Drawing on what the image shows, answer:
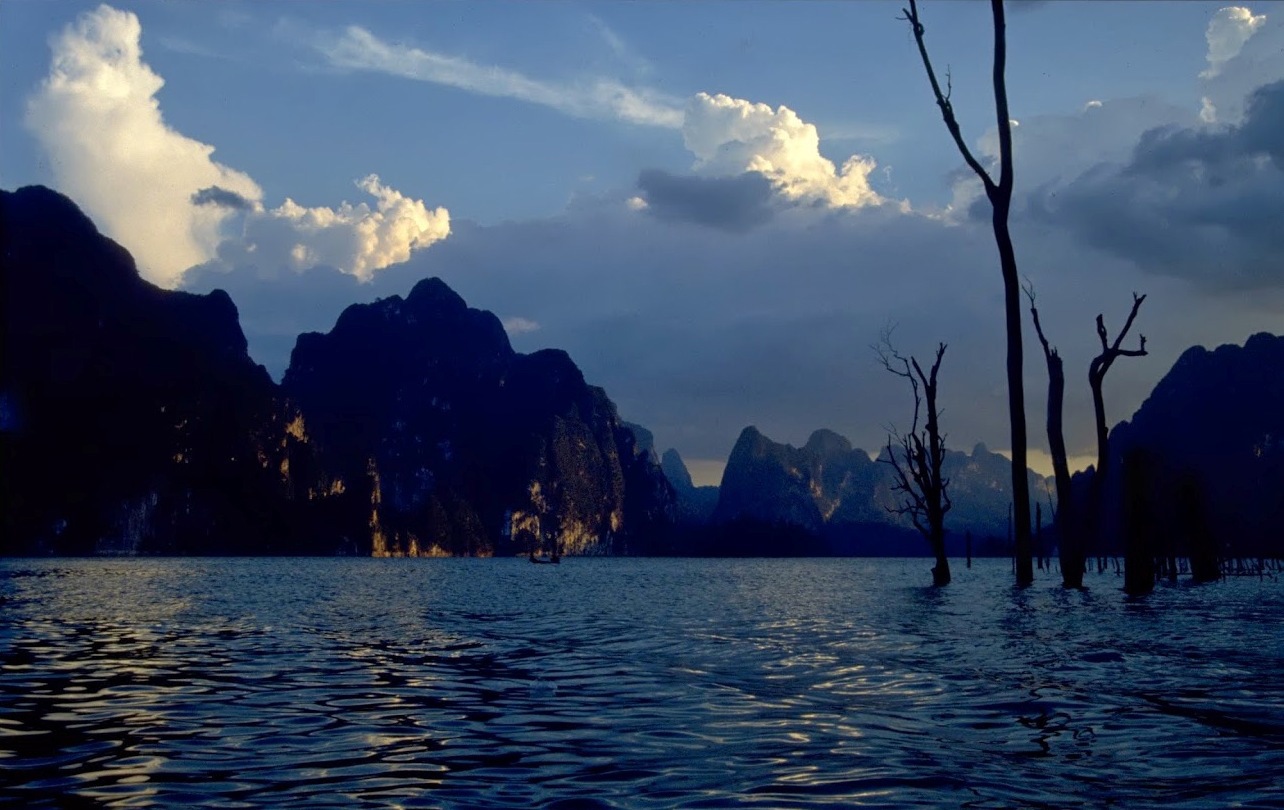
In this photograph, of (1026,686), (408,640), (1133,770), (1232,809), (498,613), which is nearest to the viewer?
(1232,809)

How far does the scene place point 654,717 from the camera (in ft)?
33.8

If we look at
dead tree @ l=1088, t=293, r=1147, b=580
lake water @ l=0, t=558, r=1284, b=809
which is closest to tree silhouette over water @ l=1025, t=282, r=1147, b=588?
dead tree @ l=1088, t=293, r=1147, b=580

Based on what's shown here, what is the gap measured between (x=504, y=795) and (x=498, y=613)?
83.9 feet

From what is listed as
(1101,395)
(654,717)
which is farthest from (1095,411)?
(654,717)

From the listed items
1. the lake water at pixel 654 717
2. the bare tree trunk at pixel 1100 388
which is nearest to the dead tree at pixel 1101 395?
the bare tree trunk at pixel 1100 388

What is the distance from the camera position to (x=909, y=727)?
31.1 ft

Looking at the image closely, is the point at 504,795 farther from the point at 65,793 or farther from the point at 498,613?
the point at 498,613

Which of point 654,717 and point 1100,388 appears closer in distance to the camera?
point 654,717

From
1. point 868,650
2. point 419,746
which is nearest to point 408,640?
point 868,650

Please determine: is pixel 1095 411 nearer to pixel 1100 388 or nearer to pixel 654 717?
pixel 1100 388

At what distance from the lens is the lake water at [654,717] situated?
697cm

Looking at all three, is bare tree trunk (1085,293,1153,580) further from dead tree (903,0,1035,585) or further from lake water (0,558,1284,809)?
lake water (0,558,1284,809)

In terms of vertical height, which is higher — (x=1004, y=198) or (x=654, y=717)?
(x=1004, y=198)

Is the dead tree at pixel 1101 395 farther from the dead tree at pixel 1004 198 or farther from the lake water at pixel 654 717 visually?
the lake water at pixel 654 717
